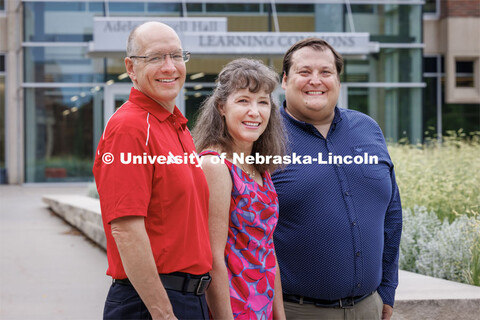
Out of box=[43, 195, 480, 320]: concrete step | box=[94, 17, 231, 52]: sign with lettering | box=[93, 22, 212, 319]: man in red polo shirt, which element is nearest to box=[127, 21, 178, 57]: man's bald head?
box=[93, 22, 212, 319]: man in red polo shirt

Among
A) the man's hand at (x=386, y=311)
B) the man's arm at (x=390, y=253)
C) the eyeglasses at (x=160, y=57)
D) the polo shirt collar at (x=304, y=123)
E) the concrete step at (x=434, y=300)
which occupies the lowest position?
the concrete step at (x=434, y=300)

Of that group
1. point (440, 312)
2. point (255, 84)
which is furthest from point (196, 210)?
point (440, 312)

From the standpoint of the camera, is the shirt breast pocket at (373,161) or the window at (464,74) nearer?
the shirt breast pocket at (373,161)

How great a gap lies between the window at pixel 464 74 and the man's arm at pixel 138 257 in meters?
23.9

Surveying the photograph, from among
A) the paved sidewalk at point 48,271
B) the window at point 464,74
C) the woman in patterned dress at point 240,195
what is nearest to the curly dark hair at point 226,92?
the woman in patterned dress at point 240,195

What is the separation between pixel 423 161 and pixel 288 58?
7068 millimetres

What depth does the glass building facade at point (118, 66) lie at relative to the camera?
70.3ft

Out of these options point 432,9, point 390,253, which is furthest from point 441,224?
point 432,9

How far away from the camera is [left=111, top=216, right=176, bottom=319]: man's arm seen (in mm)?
2357

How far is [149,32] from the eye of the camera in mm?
2588

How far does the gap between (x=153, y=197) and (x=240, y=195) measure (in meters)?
0.46

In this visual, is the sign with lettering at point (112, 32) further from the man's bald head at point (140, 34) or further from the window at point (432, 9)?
the man's bald head at point (140, 34)

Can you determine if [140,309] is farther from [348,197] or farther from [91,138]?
[91,138]

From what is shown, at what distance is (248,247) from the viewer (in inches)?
110
